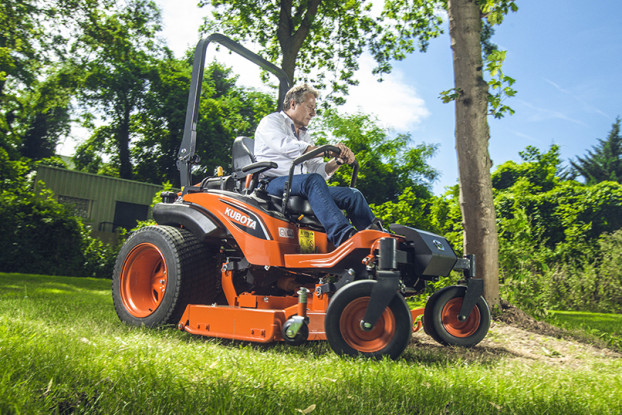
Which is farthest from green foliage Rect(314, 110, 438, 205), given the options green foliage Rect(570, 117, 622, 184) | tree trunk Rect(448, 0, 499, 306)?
green foliage Rect(570, 117, 622, 184)

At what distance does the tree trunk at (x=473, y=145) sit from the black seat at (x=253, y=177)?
200cm

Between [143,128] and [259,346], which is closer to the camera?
[259,346]

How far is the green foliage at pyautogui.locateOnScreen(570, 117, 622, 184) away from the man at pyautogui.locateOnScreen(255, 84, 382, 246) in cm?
3696

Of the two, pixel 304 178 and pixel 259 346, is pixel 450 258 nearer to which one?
pixel 304 178

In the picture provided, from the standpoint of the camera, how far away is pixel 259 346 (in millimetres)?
3812

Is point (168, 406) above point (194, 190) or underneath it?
underneath

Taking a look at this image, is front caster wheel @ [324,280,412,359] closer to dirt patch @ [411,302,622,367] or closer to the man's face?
dirt patch @ [411,302,622,367]

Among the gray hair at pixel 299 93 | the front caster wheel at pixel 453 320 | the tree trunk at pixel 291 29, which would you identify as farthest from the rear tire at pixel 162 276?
the tree trunk at pixel 291 29

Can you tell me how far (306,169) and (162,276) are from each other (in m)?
1.45

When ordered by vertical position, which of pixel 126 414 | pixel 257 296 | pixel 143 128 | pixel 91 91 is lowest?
pixel 126 414

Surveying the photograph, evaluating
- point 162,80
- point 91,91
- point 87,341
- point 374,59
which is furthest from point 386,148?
point 87,341

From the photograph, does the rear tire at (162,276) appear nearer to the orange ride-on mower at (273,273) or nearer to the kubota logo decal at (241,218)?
the orange ride-on mower at (273,273)

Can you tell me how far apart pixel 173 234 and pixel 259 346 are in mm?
1070

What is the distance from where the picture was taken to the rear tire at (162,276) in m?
4.02
